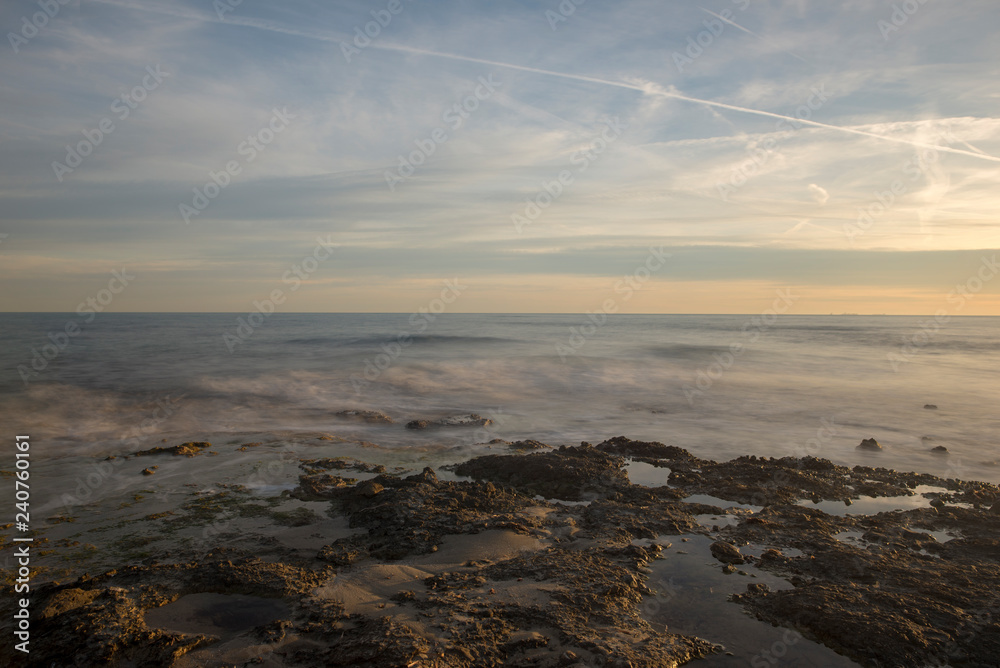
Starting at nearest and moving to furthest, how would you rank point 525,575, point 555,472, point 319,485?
point 525,575, point 319,485, point 555,472

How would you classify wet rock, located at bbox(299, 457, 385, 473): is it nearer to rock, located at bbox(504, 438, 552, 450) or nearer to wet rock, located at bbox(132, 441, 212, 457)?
wet rock, located at bbox(132, 441, 212, 457)

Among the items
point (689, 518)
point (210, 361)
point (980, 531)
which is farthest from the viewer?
point (210, 361)

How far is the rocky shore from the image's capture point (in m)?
4.13

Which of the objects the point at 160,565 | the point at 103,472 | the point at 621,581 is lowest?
the point at 103,472

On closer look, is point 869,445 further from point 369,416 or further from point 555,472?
point 369,416

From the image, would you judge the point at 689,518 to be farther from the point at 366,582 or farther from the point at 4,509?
the point at 4,509

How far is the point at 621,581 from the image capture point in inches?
202

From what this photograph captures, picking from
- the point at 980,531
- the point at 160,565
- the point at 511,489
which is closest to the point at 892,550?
the point at 980,531

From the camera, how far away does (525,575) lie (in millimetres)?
5230

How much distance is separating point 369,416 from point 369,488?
6872mm

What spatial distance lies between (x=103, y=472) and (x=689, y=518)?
936 cm

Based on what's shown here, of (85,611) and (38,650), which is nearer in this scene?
(38,650)

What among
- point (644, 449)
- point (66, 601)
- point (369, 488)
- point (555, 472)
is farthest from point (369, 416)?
point (66, 601)

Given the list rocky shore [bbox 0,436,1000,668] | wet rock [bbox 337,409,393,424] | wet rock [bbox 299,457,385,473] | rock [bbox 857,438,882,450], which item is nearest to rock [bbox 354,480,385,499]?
rocky shore [bbox 0,436,1000,668]
